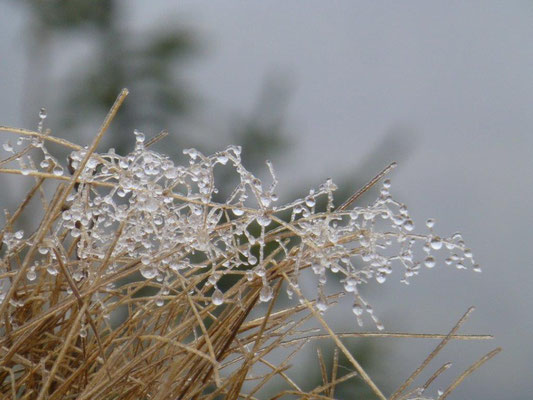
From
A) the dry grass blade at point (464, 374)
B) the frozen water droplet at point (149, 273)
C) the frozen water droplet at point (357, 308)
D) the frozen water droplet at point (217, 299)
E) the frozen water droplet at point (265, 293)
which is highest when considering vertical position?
the frozen water droplet at point (149, 273)

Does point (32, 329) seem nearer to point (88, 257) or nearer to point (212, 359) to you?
point (88, 257)

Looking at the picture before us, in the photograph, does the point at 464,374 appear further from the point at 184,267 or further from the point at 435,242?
the point at 184,267

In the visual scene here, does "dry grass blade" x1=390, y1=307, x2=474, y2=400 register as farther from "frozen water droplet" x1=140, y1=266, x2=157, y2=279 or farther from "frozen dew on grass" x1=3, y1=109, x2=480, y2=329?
"frozen water droplet" x1=140, y1=266, x2=157, y2=279

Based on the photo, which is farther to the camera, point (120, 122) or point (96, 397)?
point (120, 122)

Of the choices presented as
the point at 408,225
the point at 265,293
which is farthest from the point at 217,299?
the point at 408,225

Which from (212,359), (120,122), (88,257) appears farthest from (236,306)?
(120,122)

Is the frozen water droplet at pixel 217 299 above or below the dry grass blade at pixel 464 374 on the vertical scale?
above

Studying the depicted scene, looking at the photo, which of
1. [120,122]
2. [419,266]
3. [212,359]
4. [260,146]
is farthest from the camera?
[120,122]

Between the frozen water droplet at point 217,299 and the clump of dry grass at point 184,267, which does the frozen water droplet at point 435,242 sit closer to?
the clump of dry grass at point 184,267

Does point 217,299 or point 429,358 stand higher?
point 217,299

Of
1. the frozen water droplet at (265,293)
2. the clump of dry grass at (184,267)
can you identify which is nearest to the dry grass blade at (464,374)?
the clump of dry grass at (184,267)

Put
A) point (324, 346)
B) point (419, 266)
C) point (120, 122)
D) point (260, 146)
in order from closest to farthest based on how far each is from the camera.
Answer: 1. point (419, 266)
2. point (324, 346)
3. point (260, 146)
4. point (120, 122)
